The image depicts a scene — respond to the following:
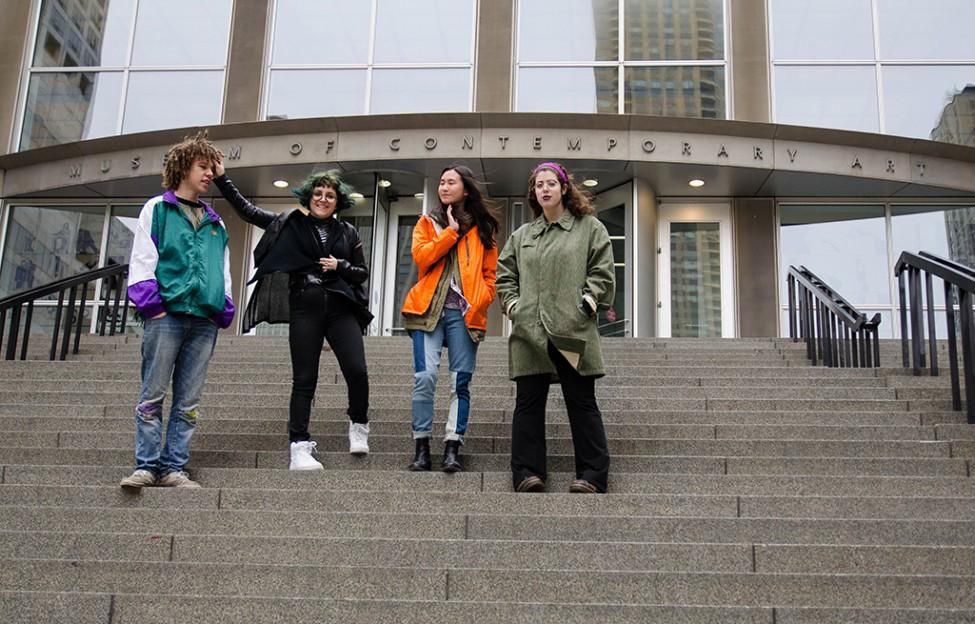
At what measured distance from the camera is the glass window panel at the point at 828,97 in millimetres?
15031

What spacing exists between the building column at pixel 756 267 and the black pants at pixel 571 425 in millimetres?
9997

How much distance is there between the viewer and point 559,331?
4910 millimetres

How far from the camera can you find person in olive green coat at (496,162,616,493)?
4855 mm

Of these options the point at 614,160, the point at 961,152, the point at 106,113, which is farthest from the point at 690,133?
the point at 106,113

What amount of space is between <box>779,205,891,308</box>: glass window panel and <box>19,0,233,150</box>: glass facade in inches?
392

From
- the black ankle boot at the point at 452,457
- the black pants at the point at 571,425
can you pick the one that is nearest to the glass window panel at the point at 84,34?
the black ankle boot at the point at 452,457

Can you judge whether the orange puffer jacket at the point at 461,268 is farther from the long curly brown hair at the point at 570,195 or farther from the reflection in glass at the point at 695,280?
the reflection in glass at the point at 695,280

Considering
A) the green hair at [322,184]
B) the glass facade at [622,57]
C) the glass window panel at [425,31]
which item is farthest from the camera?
the glass window panel at [425,31]

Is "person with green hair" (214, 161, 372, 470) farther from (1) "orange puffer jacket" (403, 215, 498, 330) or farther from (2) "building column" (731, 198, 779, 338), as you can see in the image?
(2) "building column" (731, 198, 779, 338)

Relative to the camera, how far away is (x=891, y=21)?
15.4 metres

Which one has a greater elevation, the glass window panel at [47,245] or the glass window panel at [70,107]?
the glass window panel at [70,107]

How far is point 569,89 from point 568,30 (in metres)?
1.16

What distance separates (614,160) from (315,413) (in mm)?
8451

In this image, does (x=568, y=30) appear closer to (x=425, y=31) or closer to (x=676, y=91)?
(x=676, y=91)
